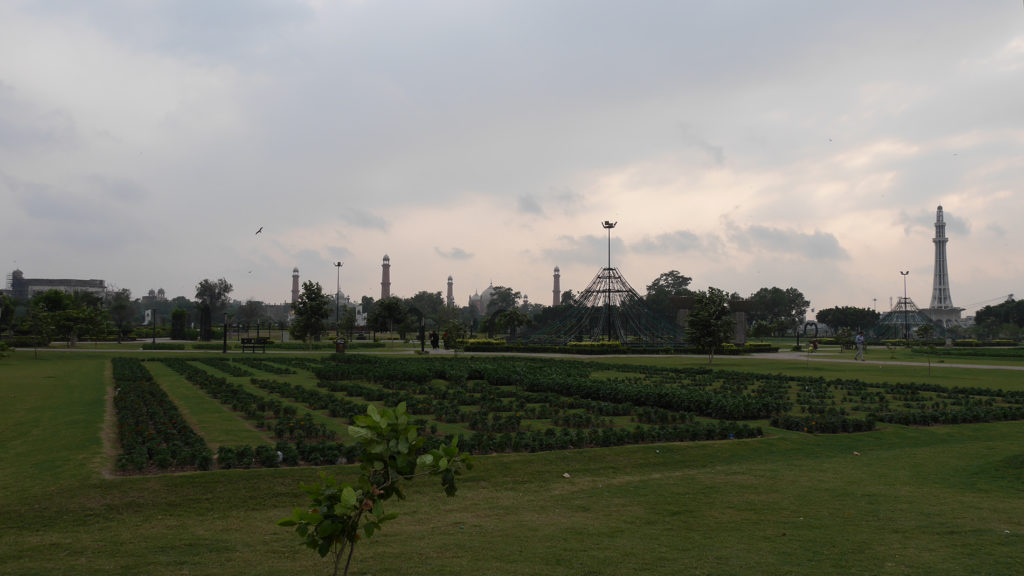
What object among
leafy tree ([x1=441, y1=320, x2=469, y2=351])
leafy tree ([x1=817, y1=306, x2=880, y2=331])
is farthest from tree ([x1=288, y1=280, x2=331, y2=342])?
leafy tree ([x1=817, y1=306, x2=880, y2=331])

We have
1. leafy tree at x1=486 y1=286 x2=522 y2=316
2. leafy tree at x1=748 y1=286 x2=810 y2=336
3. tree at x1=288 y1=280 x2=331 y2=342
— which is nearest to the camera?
tree at x1=288 y1=280 x2=331 y2=342

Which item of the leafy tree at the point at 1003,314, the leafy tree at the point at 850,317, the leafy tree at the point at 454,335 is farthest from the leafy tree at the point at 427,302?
the leafy tree at the point at 1003,314

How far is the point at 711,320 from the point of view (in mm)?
29906

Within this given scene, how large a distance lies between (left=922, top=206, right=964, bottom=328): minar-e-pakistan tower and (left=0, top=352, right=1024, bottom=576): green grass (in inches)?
5473

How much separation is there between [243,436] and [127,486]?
3.49 m

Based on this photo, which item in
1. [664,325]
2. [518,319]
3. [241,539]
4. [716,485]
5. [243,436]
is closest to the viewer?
[241,539]

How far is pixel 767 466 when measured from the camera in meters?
9.45

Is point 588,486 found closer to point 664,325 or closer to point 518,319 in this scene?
point 664,325

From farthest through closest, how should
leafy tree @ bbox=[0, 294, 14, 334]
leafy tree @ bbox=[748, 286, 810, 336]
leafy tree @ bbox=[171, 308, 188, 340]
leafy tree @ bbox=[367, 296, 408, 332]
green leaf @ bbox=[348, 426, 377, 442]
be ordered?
leafy tree @ bbox=[748, 286, 810, 336]
leafy tree @ bbox=[367, 296, 408, 332]
leafy tree @ bbox=[171, 308, 188, 340]
leafy tree @ bbox=[0, 294, 14, 334]
green leaf @ bbox=[348, 426, 377, 442]

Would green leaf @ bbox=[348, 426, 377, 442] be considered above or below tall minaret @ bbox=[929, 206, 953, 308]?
below

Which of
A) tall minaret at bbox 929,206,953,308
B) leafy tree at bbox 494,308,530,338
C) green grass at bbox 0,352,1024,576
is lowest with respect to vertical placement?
green grass at bbox 0,352,1024,576

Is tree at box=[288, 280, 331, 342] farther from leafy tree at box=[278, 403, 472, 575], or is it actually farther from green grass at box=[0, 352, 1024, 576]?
leafy tree at box=[278, 403, 472, 575]

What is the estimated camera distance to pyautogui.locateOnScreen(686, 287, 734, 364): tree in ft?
98.0

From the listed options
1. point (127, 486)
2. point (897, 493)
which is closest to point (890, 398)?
point (897, 493)
